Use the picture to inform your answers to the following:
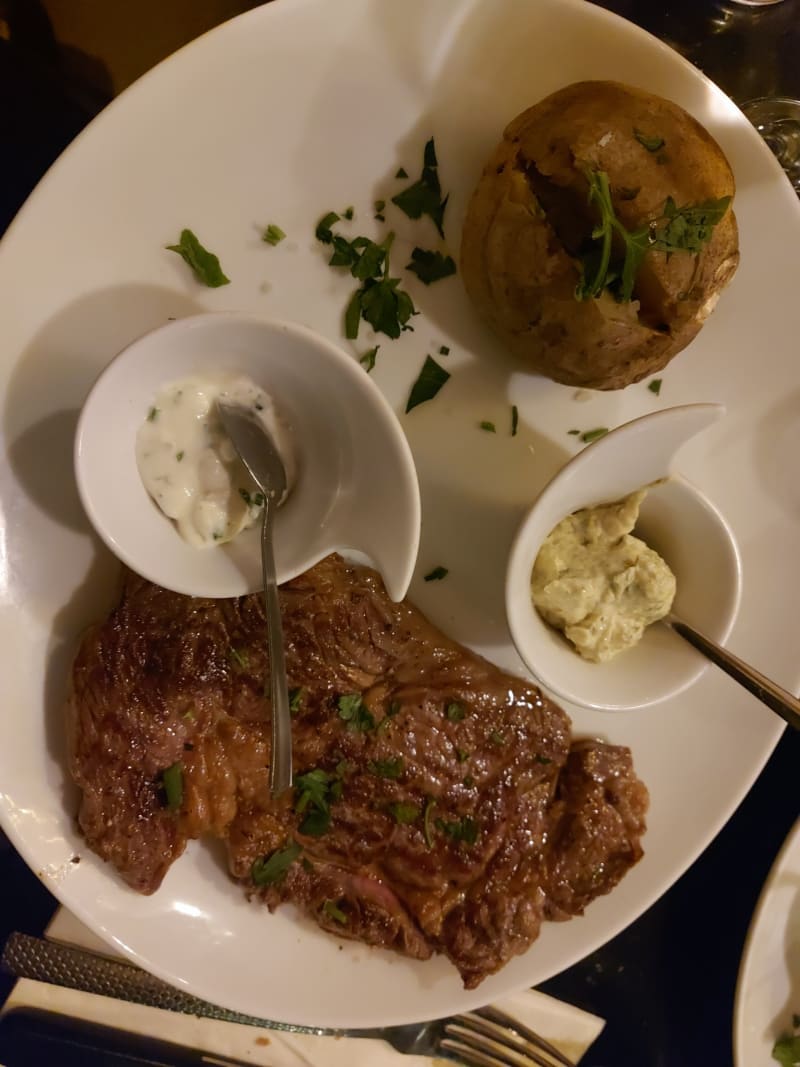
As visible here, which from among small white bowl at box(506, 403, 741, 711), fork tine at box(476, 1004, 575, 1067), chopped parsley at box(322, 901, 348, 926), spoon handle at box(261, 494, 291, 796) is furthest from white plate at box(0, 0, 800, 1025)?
spoon handle at box(261, 494, 291, 796)

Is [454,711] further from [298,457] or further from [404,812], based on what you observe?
[298,457]

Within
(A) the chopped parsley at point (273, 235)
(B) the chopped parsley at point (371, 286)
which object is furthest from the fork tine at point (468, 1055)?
(A) the chopped parsley at point (273, 235)

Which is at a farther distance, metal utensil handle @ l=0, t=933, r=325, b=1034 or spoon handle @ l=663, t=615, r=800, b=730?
metal utensil handle @ l=0, t=933, r=325, b=1034

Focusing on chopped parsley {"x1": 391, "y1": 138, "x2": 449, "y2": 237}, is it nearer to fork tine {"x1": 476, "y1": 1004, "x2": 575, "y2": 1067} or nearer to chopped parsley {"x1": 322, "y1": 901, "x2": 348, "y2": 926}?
chopped parsley {"x1": 322, "y1": 901, "x2": 348, "y2": 926}

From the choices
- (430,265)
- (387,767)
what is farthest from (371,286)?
(387,767)

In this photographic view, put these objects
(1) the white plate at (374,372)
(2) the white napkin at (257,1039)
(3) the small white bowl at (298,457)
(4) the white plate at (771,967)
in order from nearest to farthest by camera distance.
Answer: (3) the small white bowl at (298,457) < (1) the white plate at (374,372) < (4) the white plate at (771,967) < (2) the white napkin at (257,1039)

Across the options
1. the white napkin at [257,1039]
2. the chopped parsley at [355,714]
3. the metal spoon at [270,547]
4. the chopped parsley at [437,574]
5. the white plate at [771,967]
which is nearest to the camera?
the metal spoon at [270,547]

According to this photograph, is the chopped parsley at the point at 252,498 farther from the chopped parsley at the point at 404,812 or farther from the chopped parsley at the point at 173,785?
the chopped parsley at the point at 404,812
